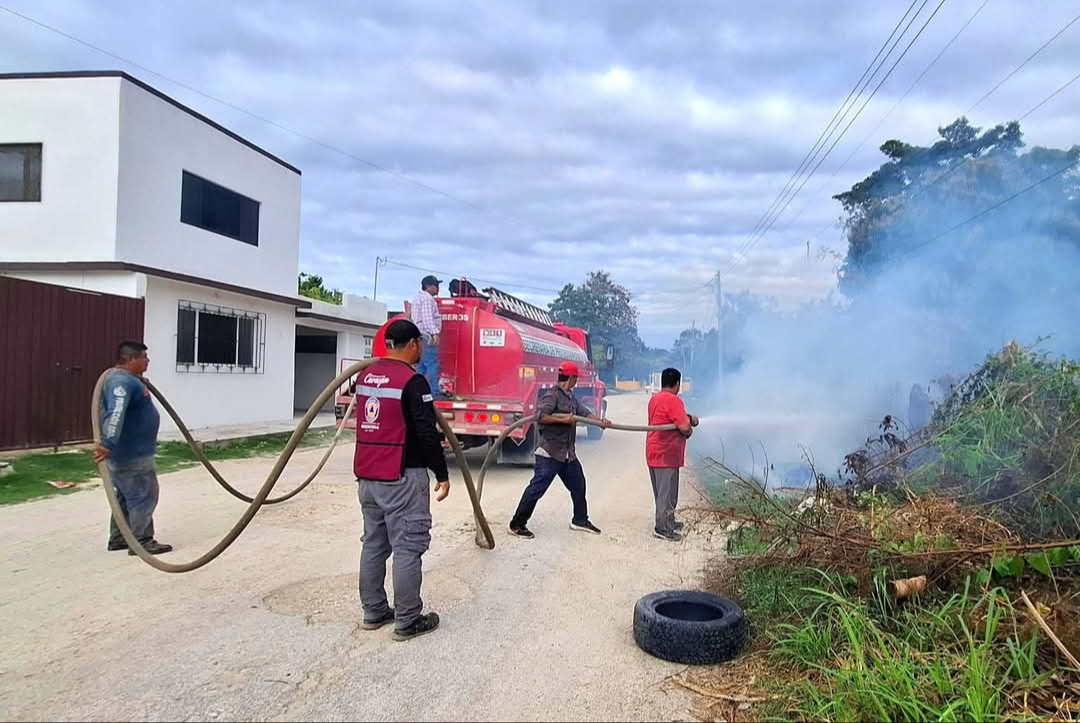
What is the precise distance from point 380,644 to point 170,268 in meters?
12.5

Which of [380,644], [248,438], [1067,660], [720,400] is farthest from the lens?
[720,400]

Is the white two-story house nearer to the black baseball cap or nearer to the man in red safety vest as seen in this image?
the black baseball cap

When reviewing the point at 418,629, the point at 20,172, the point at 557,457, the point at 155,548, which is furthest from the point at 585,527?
the point at 20,172

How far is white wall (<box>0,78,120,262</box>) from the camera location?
42.7ft

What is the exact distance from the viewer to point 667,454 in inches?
279

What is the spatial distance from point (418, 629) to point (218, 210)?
47.2 ft

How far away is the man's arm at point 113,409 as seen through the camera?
227 inches

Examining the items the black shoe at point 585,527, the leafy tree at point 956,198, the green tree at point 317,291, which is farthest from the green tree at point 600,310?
the black shoe at point 585,527

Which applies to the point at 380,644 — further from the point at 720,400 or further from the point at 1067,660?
the point at 720,400

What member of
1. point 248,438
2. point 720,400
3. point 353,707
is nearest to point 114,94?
point 248,438

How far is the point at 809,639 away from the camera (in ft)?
12.3

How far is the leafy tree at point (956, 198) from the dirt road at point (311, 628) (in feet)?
38.9

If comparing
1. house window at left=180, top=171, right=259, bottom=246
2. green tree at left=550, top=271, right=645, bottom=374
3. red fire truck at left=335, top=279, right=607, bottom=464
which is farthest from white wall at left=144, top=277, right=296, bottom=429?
green tree at left=550, top=271, right=645, bottom=374

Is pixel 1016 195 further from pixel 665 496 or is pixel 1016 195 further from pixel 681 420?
pixel 665 496
